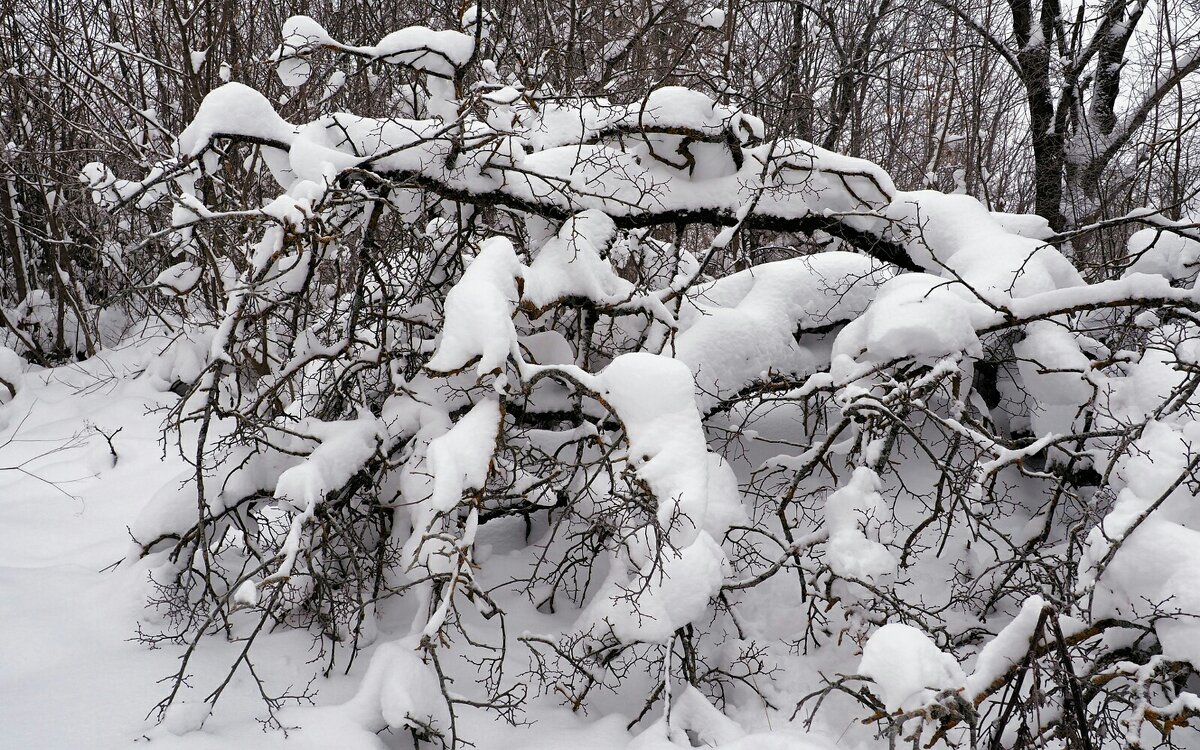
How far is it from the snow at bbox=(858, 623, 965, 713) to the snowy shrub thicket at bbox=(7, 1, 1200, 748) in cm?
39

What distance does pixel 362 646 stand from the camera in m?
3.56

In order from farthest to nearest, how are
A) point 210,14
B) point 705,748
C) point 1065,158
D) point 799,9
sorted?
point 799,9 → point 1065,158 → point 210,14 → point 705,748

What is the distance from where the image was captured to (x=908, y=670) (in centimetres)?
208

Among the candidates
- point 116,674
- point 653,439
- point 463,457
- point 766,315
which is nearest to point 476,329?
point 463,457

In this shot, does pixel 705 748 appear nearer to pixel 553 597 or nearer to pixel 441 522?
pixel 553 597

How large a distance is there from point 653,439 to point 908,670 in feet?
3.81

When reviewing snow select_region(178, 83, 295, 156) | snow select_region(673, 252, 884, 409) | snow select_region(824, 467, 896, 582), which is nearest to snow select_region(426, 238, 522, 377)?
snow select_region(673, 252, 884, 409)

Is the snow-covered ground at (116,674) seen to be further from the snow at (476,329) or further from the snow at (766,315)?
the snow at (766,315)

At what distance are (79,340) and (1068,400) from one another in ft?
30.9

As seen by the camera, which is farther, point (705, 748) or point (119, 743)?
point (705, 748)

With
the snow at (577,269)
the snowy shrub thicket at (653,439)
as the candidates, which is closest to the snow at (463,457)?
the snowy shrub thicket at (653,439)

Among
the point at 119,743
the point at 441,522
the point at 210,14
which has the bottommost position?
the point at 119,743

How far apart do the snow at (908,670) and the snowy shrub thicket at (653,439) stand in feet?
1.29

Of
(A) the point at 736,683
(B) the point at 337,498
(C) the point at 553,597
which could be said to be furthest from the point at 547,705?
(B) the point at 337,498
